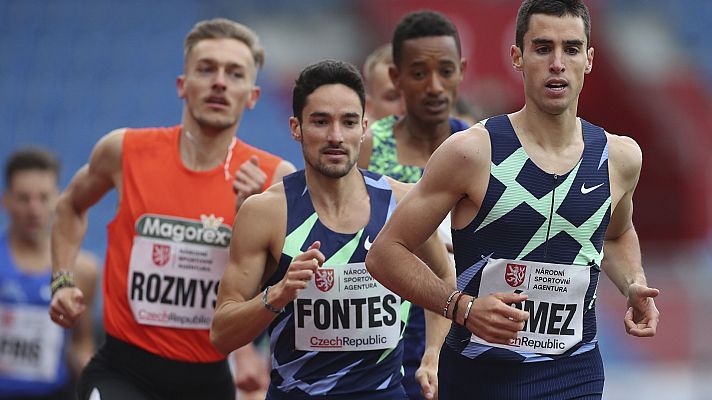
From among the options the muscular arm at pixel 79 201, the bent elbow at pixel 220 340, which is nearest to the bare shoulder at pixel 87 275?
the muscular arm at pixel 79 201

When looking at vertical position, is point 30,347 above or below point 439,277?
below

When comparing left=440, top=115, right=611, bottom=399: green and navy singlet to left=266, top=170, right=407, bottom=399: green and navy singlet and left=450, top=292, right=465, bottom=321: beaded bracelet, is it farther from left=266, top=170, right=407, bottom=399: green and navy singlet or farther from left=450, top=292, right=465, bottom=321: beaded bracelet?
left=266, top=170, right=407, bottom=399: green and navy singlet

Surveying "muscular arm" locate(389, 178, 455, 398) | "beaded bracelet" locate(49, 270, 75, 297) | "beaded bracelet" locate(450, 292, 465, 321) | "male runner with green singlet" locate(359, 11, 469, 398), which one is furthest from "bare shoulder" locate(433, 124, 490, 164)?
"beaded bracelet" locate(49, 270, 75, 297)

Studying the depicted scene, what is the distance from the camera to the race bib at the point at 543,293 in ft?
15.1

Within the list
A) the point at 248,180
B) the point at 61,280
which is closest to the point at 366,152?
the point at 248,180

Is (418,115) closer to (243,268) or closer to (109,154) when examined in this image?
(109,154)

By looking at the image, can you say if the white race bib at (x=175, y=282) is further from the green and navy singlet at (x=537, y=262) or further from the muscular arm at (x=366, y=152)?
the green and navy singlet at (x=537, y=262)

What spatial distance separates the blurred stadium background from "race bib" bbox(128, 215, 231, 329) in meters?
10.8

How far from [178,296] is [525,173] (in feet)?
6.98

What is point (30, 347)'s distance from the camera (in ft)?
27.4

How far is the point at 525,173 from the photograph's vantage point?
4.61 meters

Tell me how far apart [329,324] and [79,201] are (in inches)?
76.5

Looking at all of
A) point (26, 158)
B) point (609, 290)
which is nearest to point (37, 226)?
point (26, 158)

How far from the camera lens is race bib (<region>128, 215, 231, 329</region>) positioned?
6.04 metres
